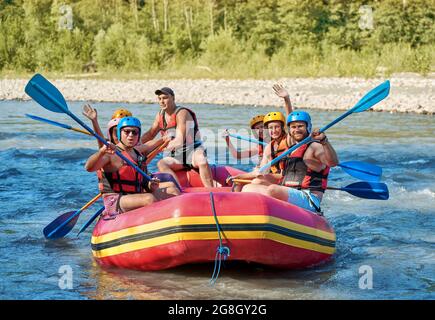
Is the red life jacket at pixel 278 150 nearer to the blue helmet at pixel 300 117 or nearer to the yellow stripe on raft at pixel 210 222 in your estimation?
the blue helmet at pixel 300 117

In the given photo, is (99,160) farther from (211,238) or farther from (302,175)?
(302,175)

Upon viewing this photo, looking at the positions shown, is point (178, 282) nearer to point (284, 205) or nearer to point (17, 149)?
point (284, 205)

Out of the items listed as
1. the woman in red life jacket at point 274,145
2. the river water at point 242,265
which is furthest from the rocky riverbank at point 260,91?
the woman in red life jacket at point 274,145

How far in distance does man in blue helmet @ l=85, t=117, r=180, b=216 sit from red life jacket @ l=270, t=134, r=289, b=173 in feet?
3.08

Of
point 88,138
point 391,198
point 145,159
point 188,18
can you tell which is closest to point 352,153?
point 391,198

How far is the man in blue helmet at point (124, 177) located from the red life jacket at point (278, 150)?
0.94 meters

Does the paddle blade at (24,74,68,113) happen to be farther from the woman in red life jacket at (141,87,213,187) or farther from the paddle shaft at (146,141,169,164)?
the woman in red life jacket at (141,87,213,187)

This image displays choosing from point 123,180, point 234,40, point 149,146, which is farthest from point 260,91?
point 123,180

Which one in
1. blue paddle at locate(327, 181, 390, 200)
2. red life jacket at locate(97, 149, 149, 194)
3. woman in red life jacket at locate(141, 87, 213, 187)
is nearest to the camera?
red life jacket at locate(97, 149, 149, 194)

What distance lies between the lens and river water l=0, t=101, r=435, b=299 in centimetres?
494

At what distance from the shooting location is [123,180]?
5.44m

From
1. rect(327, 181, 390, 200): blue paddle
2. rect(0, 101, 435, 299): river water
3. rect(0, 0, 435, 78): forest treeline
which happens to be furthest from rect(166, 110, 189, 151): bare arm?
rect(0, 0, 435, 78): forest treeline

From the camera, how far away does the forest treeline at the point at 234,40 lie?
23.0 m
